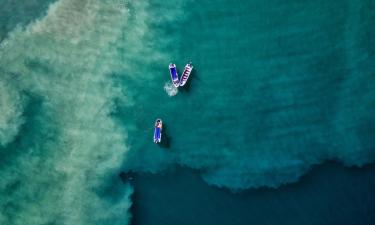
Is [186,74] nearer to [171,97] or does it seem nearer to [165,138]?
[171,97]

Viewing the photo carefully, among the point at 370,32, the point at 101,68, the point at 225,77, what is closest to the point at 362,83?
the point at 370,32

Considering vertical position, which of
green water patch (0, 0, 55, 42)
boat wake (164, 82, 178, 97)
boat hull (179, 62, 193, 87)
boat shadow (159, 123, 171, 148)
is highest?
green water patch (0, 0, 55, 42)

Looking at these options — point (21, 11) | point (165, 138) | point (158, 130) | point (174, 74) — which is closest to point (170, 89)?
point (174, 74)

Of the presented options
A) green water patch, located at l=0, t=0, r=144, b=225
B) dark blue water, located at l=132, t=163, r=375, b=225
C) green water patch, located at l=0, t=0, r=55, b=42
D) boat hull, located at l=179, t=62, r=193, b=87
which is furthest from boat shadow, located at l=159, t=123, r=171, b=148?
green water patch, located at l=0, t=0, r=55, b=42

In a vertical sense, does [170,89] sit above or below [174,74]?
below

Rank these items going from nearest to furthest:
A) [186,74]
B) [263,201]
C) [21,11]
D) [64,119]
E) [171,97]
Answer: [263,201] → [186,74] → [171,97] → [64,119] → [21,11]

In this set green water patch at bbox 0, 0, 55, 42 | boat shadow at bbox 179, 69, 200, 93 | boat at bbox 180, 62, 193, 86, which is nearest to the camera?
boat at bbox 180, 62, 193, 86

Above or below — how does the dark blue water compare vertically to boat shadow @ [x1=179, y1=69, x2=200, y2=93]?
below

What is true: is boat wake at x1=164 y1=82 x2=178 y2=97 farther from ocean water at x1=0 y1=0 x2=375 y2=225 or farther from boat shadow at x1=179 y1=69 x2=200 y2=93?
boat shadow at x1=179 y1=69 x2=200 y2=93
